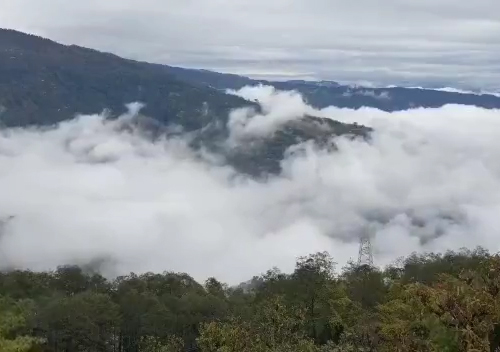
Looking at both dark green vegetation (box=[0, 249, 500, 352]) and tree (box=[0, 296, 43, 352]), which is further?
tree (box=[0, 296, 43, 352])

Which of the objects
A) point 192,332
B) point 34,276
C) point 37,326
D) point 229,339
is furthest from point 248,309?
point 34,276

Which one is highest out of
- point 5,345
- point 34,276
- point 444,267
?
point 5,345

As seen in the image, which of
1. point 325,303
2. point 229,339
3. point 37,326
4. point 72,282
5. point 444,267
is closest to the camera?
point 229,339

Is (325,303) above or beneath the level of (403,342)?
beneath

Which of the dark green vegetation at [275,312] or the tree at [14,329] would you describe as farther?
the tree at [14,329]

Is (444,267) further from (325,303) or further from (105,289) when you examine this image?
(105,289)

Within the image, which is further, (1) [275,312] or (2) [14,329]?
(1) [275,312]

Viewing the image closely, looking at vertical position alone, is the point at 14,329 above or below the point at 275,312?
below

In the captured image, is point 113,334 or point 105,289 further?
point 105,289
